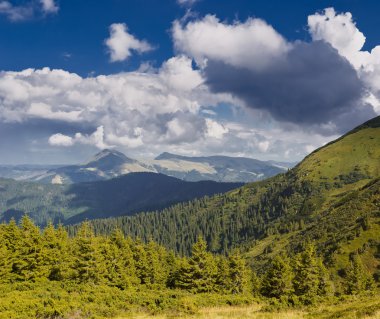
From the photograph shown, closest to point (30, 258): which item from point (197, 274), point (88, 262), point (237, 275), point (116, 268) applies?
point (88, 262)

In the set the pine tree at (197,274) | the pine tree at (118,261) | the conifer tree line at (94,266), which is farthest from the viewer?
the pine tree at (118,261)

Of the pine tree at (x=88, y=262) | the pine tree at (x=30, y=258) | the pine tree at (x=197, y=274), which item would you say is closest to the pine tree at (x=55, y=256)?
the pine tree at (x=30, y=258)

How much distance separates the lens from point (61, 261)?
65938 mm

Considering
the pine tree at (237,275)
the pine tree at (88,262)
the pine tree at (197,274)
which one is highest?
the pine tree at (88,262)

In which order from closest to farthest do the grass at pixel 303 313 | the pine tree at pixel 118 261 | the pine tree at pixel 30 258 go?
the grass at pixel 303 313
the pine tree at pixel 30 258
the pine tree at pixel 118 261

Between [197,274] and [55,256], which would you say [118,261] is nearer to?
[55,256]

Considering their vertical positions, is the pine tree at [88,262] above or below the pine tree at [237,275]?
above

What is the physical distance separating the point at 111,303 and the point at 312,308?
15.6 metres

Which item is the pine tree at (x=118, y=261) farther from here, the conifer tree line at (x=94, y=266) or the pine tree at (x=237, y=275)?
the pine tree at (x=237, y=275)

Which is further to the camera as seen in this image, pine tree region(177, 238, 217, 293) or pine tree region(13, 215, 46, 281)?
pine tree region(177, 238, 217, 293)

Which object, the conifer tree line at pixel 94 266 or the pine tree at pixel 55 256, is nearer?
the conifer tree line at pixel 94 266

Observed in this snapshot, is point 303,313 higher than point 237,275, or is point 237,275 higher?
point 303,313

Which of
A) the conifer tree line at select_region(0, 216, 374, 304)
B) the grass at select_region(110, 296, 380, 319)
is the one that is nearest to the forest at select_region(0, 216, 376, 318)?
the conifer tree line at select_region(0, 216, 374, 304)

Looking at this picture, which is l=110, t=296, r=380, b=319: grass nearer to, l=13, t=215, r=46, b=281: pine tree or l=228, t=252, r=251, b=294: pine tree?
l=13, t=215, r=46, b=281: pine tree
